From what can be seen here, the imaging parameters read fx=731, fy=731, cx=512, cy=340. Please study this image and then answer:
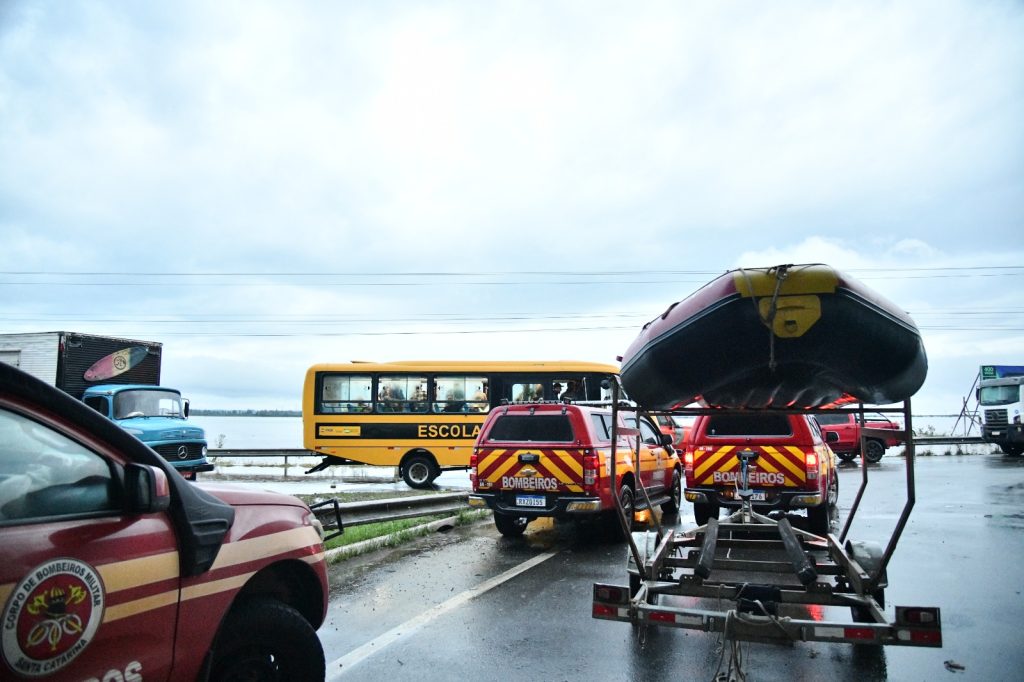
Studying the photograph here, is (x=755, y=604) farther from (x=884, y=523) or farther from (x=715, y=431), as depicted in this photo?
(x=884, y=523)

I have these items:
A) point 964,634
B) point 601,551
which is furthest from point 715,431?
point 964,634

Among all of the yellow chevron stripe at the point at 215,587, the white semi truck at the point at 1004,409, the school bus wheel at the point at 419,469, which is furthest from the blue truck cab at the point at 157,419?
the white semi truck at the point at 1004,409

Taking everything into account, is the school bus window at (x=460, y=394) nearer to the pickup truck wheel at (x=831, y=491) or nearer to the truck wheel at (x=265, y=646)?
the pickup truck wheel at (x=831, y=491)

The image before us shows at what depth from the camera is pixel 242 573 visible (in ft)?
10.7

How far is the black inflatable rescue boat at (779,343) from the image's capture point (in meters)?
4.09

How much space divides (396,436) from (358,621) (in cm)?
1297

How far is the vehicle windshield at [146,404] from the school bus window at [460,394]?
251 inches

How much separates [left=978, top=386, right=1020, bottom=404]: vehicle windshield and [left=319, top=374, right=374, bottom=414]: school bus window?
23.0 metres

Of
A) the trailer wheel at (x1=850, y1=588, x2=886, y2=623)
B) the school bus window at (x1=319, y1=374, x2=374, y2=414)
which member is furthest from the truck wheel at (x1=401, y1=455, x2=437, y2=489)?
the trailer wheel at (x1=850, y1=588, x2=886, y2=623)

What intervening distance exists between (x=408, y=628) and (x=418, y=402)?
44.0 ft

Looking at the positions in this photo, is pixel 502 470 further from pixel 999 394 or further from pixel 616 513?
pixel 999 394

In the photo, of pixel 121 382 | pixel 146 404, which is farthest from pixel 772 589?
pixel 121 382

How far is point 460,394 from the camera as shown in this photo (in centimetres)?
1911

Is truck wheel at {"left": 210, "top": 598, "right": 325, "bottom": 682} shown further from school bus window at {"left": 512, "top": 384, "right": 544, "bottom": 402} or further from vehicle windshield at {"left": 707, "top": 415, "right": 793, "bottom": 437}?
school bus window at {"left": 512, "top": 384, "right": 544, "bottom": 402}
